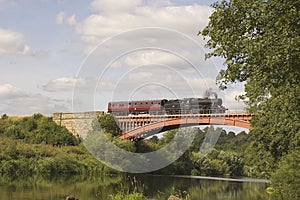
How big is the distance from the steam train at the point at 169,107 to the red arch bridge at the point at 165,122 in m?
0.99

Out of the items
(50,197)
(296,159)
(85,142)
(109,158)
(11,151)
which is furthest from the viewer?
(85,142)

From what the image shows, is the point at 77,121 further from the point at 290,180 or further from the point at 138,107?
the point at 290,180

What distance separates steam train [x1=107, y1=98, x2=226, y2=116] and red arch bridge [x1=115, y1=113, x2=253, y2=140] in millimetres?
991

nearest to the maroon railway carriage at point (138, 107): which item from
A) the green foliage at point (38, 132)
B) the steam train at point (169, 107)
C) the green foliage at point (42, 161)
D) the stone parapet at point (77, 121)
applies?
the steam train at point (169, 107)

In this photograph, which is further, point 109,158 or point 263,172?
point 109,158

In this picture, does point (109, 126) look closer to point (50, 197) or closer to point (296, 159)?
Answer: point (50, 197)

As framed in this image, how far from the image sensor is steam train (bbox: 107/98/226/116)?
4531cm

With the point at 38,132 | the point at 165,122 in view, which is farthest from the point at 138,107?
the point at 38,132

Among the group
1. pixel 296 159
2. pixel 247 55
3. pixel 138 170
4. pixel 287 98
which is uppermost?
pixel 247 55

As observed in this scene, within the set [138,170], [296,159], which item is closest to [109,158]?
[138,170]

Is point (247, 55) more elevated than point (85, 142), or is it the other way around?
point (247, 55)

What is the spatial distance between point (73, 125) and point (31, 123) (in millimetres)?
5276

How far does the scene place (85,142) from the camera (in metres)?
51.8

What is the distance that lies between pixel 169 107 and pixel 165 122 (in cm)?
375
